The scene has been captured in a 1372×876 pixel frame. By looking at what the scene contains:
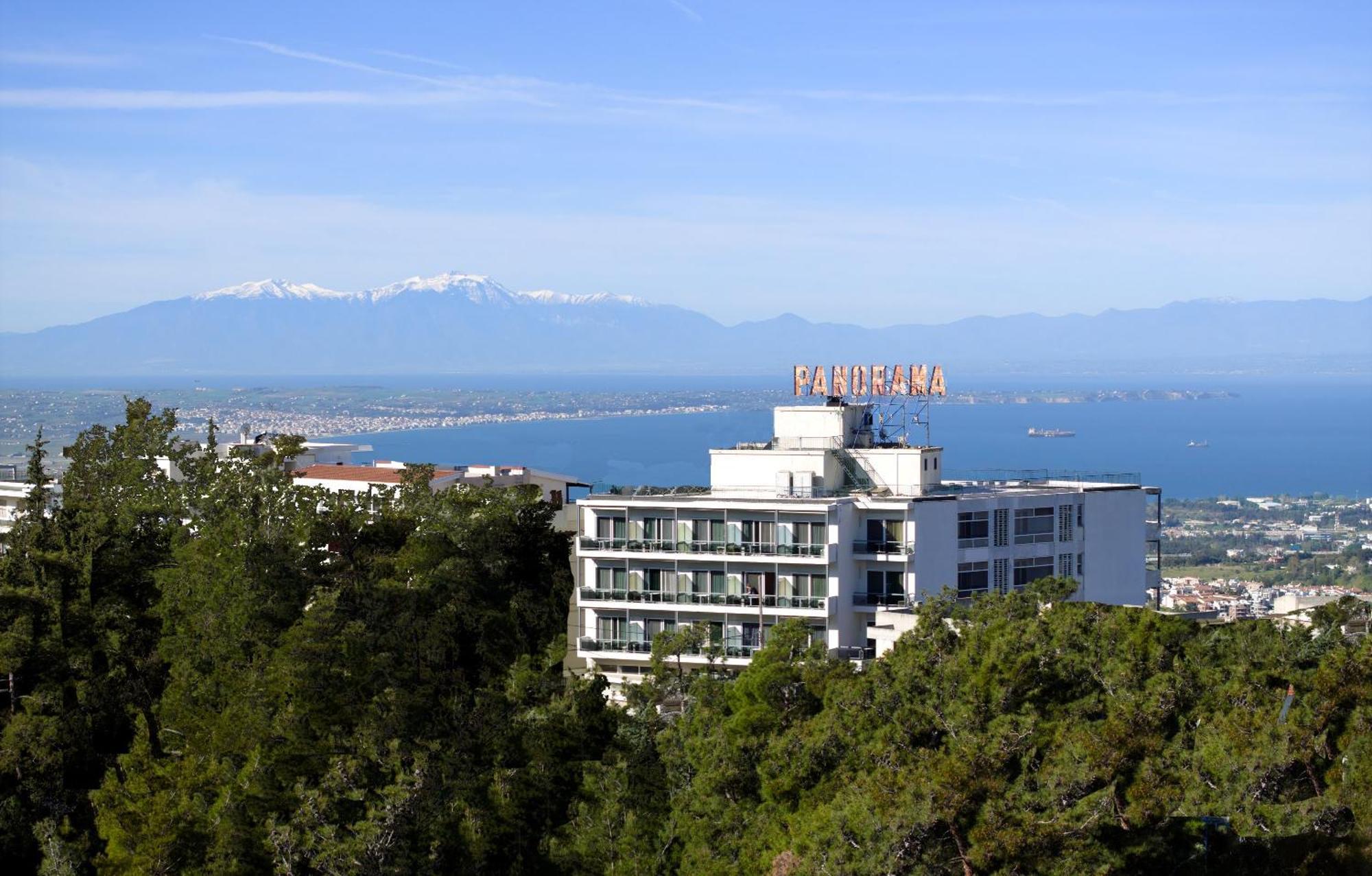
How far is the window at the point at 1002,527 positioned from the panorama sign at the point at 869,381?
613 centimetres

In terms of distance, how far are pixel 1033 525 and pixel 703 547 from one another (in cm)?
1038

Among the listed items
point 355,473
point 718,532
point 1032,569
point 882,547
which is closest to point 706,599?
point 718,532

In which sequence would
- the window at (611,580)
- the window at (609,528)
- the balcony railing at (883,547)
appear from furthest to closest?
1. the window at (609,528)
2. the window at (611,580)
3. the balcony railing at (883,547)

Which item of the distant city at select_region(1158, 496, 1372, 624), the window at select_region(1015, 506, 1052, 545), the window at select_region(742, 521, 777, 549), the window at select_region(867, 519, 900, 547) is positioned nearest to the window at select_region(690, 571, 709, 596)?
the window at select_region(742, 521, 777, 549)

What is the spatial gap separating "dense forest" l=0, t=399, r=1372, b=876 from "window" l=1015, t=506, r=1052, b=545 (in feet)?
40.5

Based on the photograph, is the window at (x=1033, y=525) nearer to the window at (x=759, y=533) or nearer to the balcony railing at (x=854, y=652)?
the balcony railing at (x=854, y=652)

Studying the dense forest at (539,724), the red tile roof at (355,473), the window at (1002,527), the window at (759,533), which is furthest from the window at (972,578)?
the red tile roof at (355,473)

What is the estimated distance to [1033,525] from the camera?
60.3 m

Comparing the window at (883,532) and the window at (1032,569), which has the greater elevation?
the window at (883,532)

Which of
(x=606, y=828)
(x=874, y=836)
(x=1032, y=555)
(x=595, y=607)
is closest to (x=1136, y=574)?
(x=1032, y=555)

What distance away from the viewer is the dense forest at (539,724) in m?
33.6

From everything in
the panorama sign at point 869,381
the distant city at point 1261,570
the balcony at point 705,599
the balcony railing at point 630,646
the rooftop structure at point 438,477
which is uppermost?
the panorama sign at point 869,381

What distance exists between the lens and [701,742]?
40.1m

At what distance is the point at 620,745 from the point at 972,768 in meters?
11.3
